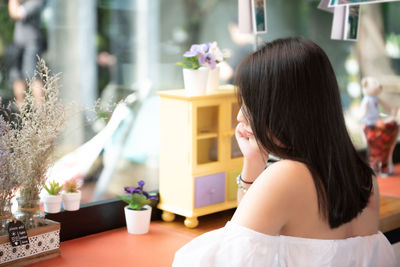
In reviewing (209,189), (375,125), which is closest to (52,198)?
(209,189)

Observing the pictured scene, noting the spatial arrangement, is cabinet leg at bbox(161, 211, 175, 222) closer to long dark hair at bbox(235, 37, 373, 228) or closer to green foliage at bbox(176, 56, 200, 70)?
green foliage at bbox(176, 56, 200, 70)

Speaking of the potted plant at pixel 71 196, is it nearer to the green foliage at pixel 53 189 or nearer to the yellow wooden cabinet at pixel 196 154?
the green foliage at pixel 53 189

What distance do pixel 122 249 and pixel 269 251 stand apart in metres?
1.31

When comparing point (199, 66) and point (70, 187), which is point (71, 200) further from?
point (199, 66)

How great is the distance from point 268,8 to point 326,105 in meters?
2.34

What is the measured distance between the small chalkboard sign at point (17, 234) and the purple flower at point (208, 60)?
1.17m

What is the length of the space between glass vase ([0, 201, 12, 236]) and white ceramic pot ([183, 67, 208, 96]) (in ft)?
3.40

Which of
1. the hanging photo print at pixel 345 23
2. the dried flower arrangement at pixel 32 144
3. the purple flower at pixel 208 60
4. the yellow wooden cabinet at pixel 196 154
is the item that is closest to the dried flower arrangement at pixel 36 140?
the dried flower arrangement at pixel 32 144

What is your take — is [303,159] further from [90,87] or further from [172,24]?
[172,24]

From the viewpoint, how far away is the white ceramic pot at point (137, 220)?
9.12ft

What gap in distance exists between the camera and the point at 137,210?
279cm

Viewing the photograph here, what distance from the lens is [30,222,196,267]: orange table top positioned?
2410mm

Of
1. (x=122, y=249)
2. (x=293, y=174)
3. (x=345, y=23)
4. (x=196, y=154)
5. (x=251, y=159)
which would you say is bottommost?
(x=122, y=249)

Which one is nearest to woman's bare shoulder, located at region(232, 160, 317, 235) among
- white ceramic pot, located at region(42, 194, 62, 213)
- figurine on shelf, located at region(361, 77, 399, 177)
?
white ceramic pot, located at region(42, 194, 62, 213)
